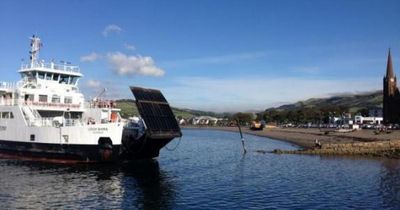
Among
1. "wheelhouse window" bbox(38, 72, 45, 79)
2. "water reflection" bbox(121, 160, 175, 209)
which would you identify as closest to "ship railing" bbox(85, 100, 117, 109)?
"wheelhouse window" bbox(38, 72, 45, 79)

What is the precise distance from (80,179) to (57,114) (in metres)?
17.2

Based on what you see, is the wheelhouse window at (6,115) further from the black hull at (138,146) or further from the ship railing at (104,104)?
the black hull at (138,146)

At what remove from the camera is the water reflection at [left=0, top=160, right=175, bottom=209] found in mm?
27719

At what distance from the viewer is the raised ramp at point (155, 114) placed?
145ft

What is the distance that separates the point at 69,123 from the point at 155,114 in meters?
8.71

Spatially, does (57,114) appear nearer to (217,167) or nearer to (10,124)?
(10,124)

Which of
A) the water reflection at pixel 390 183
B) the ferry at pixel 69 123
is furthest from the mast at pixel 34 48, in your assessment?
the water reflection at pixel 390 183

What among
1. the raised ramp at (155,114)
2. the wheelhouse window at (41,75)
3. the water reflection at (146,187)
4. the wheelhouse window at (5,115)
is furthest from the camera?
the wheelhouse window at (41,75)

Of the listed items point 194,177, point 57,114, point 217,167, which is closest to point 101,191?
point 194,177

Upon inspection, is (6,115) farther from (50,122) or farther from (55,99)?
(50,122)

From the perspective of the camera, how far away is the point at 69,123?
4619 cm

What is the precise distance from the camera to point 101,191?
31.7 m

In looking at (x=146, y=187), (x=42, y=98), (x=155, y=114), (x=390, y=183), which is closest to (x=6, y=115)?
(x=42, y=98)

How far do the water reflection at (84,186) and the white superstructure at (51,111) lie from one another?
3.03m
